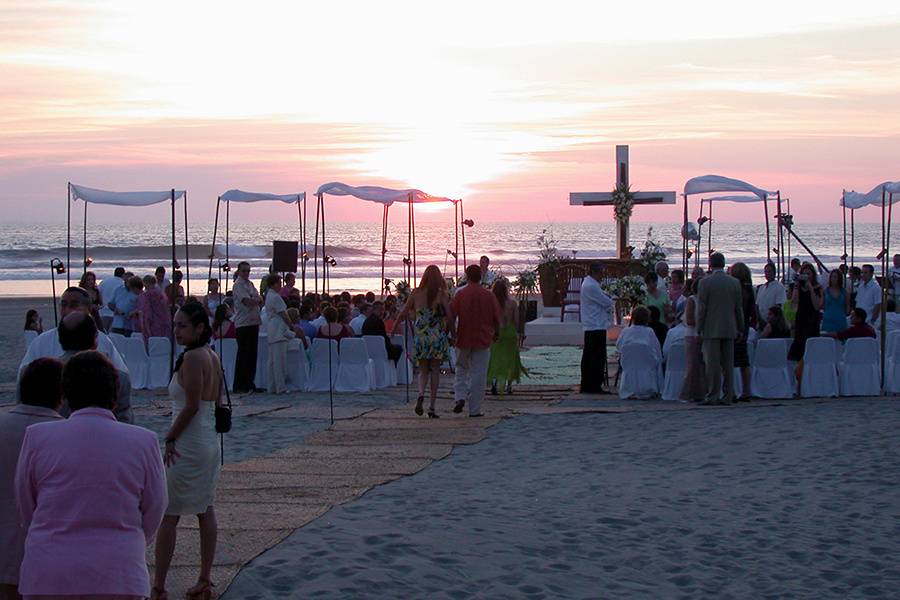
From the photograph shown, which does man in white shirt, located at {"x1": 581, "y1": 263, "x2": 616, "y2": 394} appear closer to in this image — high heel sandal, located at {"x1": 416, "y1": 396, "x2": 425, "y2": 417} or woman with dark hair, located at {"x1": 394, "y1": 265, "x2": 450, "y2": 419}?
woman with dark hair, located at {"x1": 394, "y1": 265, "x2": 450, "y2": 419}

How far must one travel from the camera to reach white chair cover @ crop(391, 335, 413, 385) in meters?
16.3

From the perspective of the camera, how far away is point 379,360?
1591cm

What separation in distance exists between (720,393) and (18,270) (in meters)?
48.9

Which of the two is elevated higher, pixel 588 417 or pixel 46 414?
pixel 46 414

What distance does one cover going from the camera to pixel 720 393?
13.9 meters

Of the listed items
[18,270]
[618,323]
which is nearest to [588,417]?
[618,323]

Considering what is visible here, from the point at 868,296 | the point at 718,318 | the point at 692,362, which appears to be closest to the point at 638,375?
the point at 692,362

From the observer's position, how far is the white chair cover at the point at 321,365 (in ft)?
50.5

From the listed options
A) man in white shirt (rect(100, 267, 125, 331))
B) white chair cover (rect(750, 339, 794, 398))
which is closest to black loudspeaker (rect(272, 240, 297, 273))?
man in white shirt (rect(100, 267, 125, 331))

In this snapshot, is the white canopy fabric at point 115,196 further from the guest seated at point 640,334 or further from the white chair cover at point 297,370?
the guest seated at point 640,334

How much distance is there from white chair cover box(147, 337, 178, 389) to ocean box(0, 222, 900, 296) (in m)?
12.2

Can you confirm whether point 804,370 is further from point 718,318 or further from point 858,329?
point 718,318

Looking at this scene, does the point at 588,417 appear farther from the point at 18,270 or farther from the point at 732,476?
the point at 18,270

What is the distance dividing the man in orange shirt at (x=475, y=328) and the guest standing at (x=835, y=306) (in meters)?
4.35
